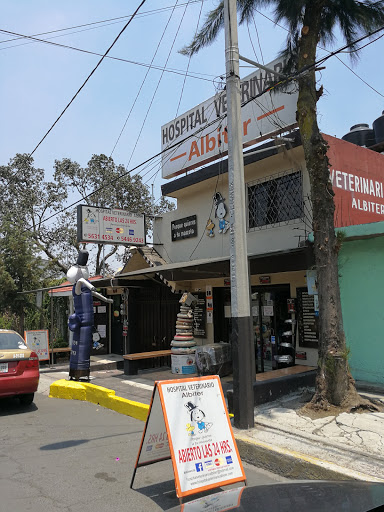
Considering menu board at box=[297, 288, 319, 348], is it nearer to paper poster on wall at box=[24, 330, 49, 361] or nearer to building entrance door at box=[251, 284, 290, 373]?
building entrance door at box=[251, 284, 290, 373]

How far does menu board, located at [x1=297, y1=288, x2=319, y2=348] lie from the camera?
9117 millimetres

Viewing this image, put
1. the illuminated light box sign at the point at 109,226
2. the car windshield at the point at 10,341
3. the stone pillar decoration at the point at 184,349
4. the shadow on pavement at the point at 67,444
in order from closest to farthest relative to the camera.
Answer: the shadow on pavement at the point at 67,444, the car windshield at the point at 10,341, the stone pillar decoration at the point at 184,349, the illuminated light box sign at the point at 109,226

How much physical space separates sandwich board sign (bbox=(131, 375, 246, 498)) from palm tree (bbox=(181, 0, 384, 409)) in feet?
7.63

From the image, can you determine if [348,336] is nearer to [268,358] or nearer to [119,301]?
[268,358]

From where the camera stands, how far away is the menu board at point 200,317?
40.1 ft

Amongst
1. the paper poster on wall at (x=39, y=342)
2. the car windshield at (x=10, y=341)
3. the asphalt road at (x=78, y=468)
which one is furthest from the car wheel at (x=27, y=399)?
the paper poster on wall at (x=39, y=342)

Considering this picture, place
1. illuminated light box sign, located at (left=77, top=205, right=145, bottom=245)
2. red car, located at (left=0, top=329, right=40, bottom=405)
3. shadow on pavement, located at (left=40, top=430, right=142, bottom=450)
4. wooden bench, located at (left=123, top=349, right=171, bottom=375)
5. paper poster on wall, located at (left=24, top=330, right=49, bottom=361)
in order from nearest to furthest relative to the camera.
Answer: shadow on pavement, located at (left=40, top=430, right=142, bottom=450)
red car, located at (left=0, top=329, right=40, bottom=405)
wooden bench, located at (left=123, top=349, right=171, bottom=375)
illuminated light box sign, located at (left=77, top=205, right=145, bottom=245)
paper poster on wall, located at (left=24, top=330, right=49, bottom=361)

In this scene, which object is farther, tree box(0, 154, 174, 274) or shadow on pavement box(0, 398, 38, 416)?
tree box(0, 154, 174, 274)

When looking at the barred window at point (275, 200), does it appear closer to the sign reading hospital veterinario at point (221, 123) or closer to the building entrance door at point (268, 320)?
the sign reading hospital veterinario at point (221, 123)

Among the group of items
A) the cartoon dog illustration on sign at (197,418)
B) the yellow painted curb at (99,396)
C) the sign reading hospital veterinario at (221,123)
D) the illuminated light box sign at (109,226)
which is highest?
the sign reading hospital veterinario at (221,123)

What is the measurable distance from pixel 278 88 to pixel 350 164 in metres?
2.48

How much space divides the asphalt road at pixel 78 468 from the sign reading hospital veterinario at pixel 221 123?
6153 mm

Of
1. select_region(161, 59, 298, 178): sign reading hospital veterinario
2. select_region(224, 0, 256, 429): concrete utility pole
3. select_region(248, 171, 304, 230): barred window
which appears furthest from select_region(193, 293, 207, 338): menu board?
select_region(224, 0, 256, 429): concrete utility pole

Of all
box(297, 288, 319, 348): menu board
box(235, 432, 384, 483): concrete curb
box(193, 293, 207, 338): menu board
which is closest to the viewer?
box(235, 432, 384, 483): concrete curb
